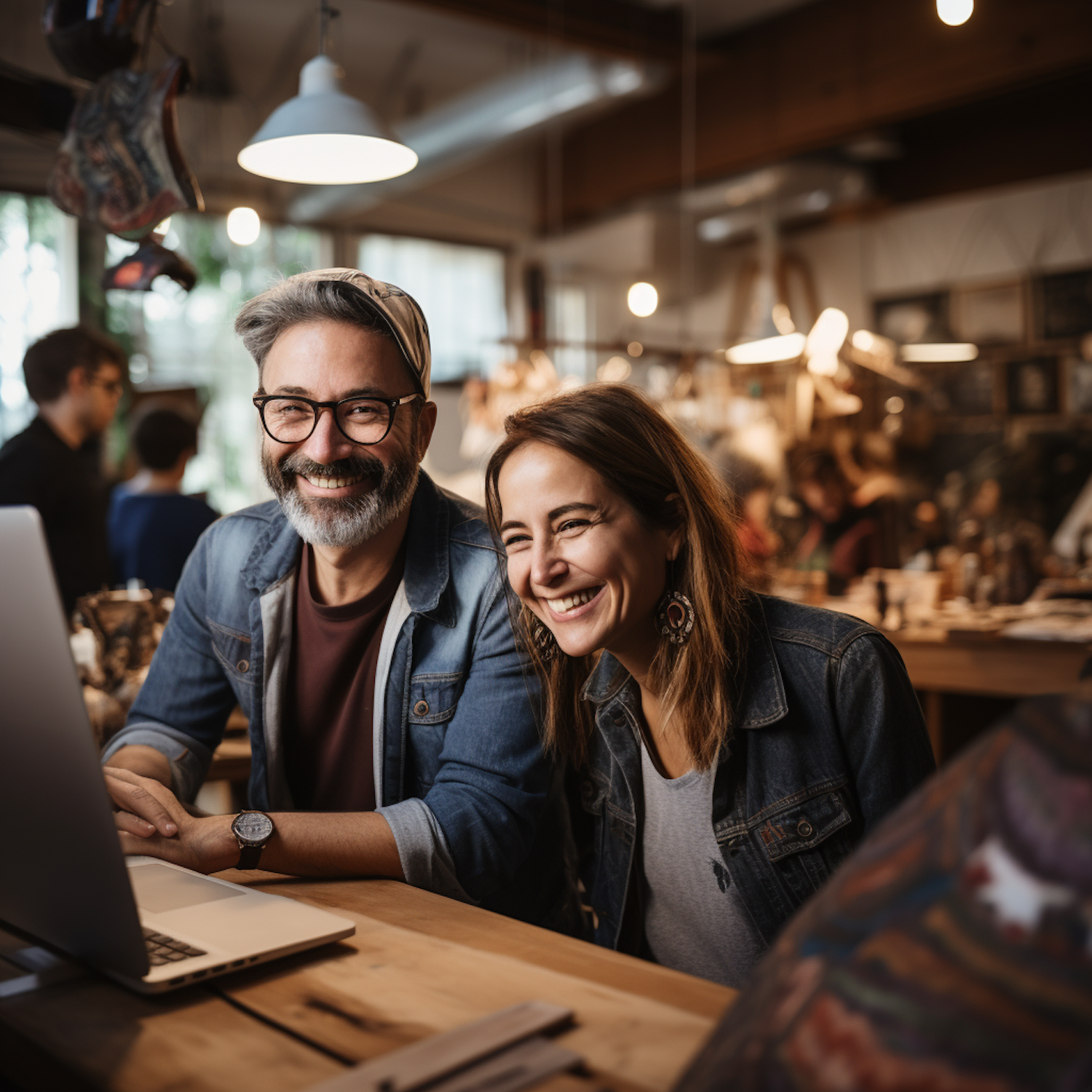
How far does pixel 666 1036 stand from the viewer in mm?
827

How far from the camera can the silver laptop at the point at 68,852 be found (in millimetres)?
812

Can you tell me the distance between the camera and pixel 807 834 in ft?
4.56

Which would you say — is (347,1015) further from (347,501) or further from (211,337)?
(211,337)

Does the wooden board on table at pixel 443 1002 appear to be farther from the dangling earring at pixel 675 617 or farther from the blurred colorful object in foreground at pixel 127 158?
the blurred colorful object in foreground at pixel 127 158

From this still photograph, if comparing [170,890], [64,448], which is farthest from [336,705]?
[64,448]

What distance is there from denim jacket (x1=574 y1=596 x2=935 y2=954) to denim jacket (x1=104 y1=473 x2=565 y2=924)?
11.1 inches

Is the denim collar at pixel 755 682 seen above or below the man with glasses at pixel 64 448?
below

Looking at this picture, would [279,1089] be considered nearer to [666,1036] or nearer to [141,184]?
[666,1036]

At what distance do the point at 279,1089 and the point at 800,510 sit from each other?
20.0 ft

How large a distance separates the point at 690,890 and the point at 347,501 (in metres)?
0.74

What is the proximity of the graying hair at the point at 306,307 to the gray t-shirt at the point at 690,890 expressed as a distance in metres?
0.75

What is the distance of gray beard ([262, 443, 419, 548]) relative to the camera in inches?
61.2

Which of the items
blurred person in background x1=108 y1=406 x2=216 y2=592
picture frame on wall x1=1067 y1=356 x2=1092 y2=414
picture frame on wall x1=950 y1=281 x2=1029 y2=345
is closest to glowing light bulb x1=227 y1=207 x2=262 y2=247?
blurred person in background x1=108 y1=406 x2=216 y2=592

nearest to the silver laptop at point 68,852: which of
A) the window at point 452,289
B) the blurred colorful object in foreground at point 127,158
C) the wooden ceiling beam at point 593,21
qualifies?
the blurred colorful object in foreground at point 127,158
